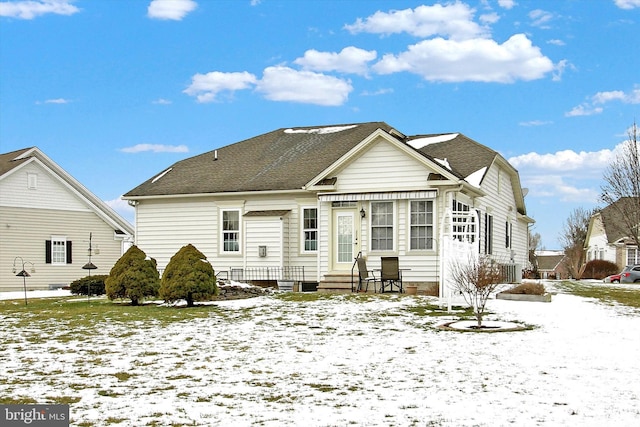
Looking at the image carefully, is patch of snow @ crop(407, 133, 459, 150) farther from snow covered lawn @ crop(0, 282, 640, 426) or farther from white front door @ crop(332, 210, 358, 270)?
snow covered lawn @ crop(0, 282, 640, 426)

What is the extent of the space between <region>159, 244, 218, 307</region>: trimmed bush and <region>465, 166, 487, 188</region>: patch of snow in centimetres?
967

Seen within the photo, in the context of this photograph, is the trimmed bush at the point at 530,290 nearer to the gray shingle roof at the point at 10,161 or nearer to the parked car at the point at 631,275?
the gray shingle roof at the point at 10,161

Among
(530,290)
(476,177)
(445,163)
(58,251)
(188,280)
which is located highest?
(445,163)

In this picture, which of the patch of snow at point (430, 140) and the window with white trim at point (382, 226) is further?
the patch of snow at point (430, 140)

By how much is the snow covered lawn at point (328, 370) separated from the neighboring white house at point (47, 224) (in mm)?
17597

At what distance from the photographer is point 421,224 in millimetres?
22656

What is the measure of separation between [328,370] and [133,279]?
10900mm

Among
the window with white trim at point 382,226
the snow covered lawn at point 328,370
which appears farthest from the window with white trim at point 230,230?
the snow covered lawn at point 328,370

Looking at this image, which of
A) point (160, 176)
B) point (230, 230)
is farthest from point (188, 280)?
point (160, 176)

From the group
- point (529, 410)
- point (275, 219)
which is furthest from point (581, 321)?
point (275, 219)

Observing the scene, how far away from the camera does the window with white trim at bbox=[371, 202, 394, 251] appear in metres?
23.1

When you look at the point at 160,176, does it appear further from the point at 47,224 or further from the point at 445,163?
the point at 445,163

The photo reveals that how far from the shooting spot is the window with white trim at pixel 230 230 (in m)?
26.3

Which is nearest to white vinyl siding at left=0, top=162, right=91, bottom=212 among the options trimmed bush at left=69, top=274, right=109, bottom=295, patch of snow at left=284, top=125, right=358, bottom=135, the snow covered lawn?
trimmed bush at left=69, top=274, right=109, bottom=295
